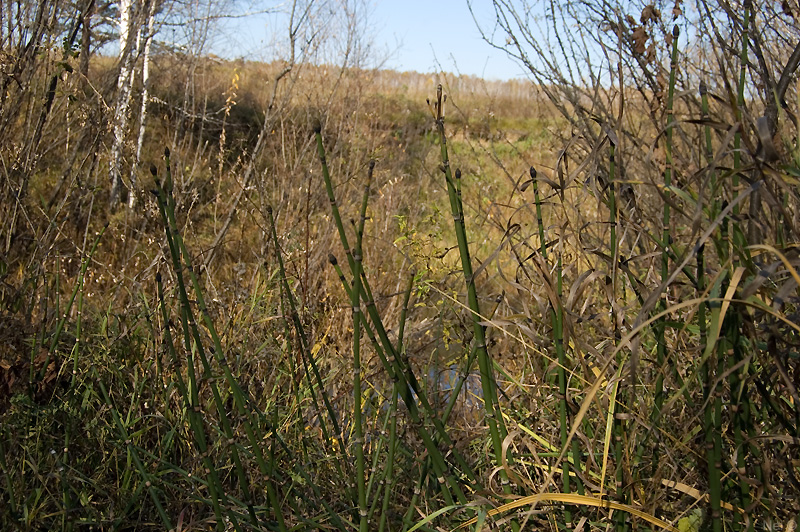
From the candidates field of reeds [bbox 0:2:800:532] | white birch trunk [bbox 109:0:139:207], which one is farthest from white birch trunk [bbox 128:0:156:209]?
field of reeds [bbox 0:2:800:532]

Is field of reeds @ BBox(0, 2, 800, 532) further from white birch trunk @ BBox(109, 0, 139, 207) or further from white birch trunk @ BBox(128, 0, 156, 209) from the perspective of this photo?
white birch trunk @ BBox(128, 0, 156, 209)

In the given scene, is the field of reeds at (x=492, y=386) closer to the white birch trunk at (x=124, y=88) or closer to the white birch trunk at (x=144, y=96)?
the white birch trunk at (x=124, y=88)

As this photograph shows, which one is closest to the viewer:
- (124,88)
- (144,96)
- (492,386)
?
(492,386)

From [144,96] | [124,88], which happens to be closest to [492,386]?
[124,88]

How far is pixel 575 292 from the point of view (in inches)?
45.0

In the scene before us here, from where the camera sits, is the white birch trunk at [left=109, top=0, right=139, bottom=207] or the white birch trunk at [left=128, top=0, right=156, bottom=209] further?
the white birch trunk at [left=128, top=0, right=156, bottom=209]

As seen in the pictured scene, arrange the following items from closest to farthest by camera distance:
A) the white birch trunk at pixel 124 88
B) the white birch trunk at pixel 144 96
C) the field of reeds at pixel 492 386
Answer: the field of reeds at pixel 492 386 < the white birch trunk at pixel 124 88 < the white birch trunk at pixel 144 96

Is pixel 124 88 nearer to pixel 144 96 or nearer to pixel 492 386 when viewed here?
pixel 144 96

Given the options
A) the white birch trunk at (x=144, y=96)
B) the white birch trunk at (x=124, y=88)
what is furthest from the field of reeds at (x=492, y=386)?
the white birch trunk at (x=144, y=96)

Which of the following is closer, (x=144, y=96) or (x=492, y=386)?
(x=492, y=386)

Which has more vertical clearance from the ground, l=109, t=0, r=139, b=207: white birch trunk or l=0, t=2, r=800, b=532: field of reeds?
l=109, t=0, r=139, b=207: white birch trunk

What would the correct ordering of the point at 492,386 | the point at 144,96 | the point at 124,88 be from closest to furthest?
the point at 492,386
the point at 124,88
the point at 144,96

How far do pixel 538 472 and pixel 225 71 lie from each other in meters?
11.7

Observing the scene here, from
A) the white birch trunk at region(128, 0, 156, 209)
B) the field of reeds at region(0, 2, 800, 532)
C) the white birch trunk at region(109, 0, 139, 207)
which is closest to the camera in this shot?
the field of reeds at region(0, 2, 800, 532)
